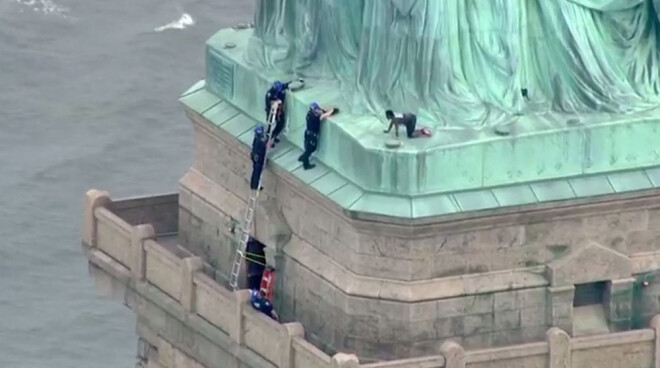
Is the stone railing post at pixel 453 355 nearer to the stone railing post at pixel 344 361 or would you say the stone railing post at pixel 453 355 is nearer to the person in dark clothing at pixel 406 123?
the stone railing post at pixel 344 361

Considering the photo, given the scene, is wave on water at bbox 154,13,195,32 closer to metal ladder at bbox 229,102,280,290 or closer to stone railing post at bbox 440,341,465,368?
metal ladder at bbox 229,102,280,290

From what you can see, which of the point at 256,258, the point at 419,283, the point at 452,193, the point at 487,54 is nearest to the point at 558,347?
the point at 419,283

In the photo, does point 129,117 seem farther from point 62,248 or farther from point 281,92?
point 281,92

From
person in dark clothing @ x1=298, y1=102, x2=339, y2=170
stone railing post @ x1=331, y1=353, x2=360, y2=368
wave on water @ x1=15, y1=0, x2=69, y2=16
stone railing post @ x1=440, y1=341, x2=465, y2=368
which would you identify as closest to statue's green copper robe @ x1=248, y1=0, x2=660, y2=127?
person in dark clothing @ x1=298, y1=102, x2=339, y2=170

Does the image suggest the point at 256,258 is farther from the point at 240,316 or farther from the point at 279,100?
the point at 279,100

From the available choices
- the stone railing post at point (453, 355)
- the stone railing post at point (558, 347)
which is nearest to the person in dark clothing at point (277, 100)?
the stone railing post at point (453, 355)

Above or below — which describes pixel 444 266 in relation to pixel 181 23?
above
